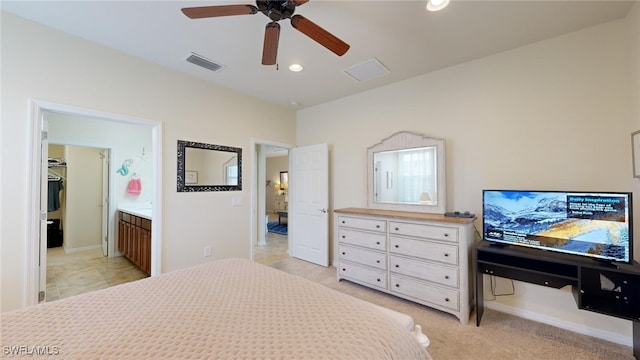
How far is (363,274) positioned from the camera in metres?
3.02

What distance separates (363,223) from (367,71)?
6.12ft

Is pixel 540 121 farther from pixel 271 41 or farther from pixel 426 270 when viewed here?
pixel 271 41

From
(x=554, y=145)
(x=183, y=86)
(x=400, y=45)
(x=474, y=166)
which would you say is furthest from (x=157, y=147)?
(x=554, y=145)

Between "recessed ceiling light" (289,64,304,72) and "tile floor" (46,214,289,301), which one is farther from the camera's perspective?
"tile floor" (46,214,289,301)

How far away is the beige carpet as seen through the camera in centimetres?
188

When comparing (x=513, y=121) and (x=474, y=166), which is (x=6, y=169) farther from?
(x=513, y=121)

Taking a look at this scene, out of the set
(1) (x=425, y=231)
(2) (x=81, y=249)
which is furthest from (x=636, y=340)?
(2) (x=81, y=249)

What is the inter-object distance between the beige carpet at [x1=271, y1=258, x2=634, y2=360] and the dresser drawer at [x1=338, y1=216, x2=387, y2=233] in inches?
33.3

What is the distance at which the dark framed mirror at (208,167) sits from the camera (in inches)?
120

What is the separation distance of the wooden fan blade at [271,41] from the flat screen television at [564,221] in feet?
7.70

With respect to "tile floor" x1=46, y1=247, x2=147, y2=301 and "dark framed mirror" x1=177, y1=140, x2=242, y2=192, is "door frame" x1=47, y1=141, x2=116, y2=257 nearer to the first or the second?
"tile floor" x1=46, y1=247, x2=147, y2=301

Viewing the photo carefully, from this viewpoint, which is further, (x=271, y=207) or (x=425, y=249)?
(x=271, y=207)

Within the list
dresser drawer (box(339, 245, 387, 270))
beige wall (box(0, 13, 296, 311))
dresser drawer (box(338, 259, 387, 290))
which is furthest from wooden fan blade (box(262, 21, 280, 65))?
dresser drawer (box(338, 259, 387, 290))

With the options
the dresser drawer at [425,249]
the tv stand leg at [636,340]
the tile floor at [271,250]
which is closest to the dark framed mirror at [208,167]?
the tile floor at [271,250]
